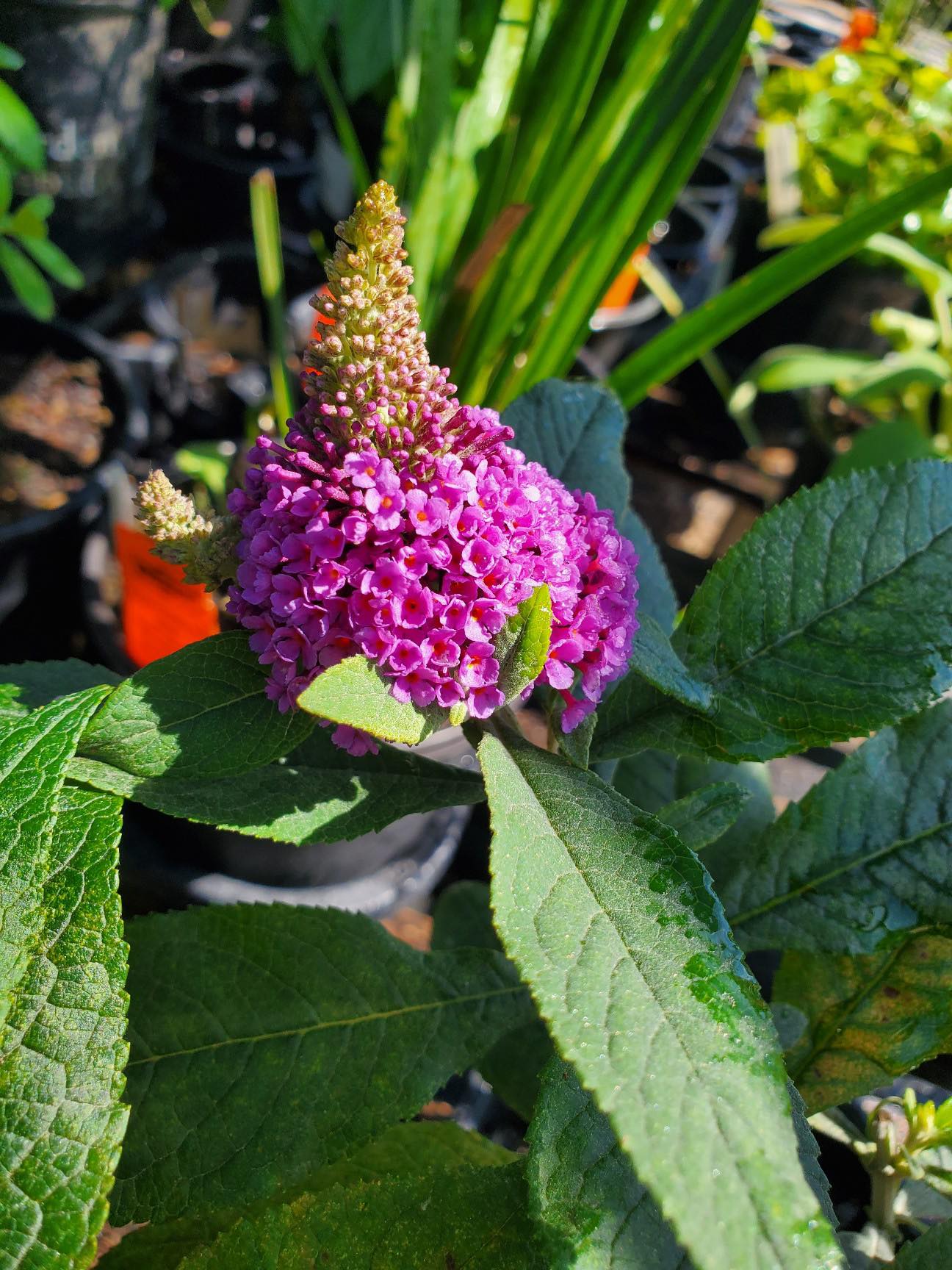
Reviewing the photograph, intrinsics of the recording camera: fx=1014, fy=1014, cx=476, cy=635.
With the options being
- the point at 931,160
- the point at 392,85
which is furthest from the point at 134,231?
the point at 931,160

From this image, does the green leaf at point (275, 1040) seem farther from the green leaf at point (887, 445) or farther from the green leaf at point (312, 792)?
the green leaf at point (887, 445)

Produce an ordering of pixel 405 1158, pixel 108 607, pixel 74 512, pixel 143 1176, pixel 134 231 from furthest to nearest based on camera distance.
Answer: pixel 134 231, pixel 74 512, pixel 108 607, pixel 405 1158, pixel 143 1176

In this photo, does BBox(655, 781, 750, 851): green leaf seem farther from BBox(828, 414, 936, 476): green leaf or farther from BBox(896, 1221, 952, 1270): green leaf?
BBox(828, 414, 936, 476): green leaf

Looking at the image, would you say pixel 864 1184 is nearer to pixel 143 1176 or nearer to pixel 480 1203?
pixel 480 1203

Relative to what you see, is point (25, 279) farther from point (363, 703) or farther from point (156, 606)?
point (363, 703)

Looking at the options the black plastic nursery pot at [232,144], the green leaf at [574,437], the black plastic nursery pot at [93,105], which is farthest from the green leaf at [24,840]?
the black plastic nursery pot at [232,144]

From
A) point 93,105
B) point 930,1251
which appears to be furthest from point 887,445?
point 93,105
